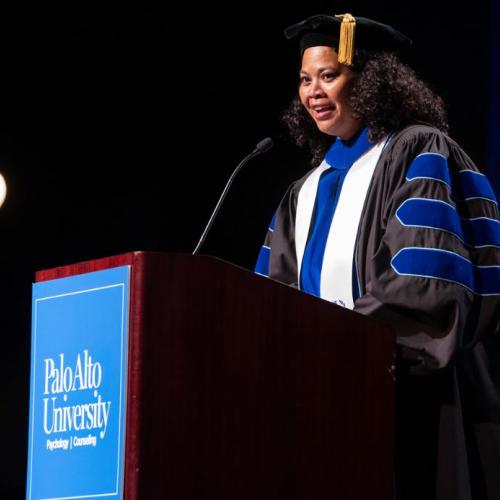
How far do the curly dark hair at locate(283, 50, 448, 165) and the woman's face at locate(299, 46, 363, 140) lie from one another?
0.03 metres

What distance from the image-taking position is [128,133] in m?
5.12

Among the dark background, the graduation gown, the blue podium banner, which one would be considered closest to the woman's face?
the graduation gown

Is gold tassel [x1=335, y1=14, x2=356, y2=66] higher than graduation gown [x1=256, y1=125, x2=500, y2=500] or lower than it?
higher

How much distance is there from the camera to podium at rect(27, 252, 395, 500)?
209cm

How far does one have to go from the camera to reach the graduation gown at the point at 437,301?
→ 264 cm

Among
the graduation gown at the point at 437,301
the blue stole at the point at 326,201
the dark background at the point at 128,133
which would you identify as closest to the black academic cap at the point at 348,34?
the blue stole at the point at 326,201

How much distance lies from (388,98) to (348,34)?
0.22 meters

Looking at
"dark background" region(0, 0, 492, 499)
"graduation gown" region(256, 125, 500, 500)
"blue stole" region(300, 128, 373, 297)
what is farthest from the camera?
"dark background" region(0, 0, 492, 499)

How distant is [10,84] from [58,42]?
0.28m

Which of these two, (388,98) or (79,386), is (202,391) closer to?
(79,386)

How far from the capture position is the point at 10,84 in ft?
16.4

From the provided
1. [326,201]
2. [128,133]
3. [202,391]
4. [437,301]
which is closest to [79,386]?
[202,391]

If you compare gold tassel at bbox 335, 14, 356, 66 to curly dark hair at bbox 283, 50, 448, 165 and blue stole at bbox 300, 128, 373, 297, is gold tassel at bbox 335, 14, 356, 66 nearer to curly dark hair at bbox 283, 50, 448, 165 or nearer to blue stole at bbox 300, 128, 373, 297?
curly dark hair at bbox 283, 50, 448, 165

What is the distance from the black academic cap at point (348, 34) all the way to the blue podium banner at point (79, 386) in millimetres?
1281
